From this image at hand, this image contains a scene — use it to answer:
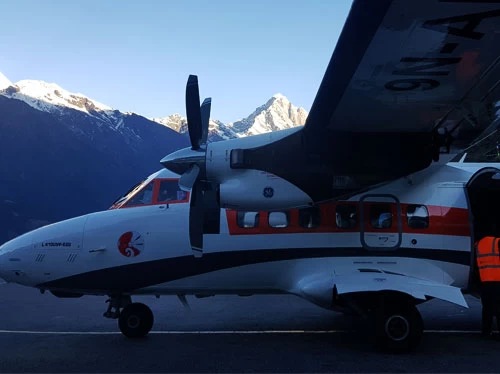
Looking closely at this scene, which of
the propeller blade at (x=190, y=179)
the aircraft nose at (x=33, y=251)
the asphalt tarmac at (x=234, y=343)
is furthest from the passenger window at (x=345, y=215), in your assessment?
the aircraft nose at (x=33, y=251)

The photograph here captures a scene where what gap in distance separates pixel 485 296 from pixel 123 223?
20.6 feet

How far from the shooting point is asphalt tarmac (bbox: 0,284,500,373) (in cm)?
657

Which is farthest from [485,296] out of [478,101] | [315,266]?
[478,101]

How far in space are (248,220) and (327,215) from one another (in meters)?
1.36

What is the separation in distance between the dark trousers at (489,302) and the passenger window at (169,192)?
5.38m

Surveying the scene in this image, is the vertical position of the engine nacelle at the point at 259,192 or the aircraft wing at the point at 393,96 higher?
the aircraft wing at the point at 393,96

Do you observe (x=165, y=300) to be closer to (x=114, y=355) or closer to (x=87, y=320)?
(x=87, y=320)

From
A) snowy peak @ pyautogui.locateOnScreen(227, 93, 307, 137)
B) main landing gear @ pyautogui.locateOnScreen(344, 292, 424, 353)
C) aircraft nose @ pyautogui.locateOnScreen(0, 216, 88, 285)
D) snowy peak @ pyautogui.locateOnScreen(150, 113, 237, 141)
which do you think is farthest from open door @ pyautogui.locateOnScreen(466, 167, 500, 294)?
snowy peak @ pyautogui.locateOnScreen(227, 93, 307, 137)

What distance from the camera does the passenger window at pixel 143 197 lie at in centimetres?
907

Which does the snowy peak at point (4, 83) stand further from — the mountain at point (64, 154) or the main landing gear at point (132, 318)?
the main landing gear at point (132, 318)

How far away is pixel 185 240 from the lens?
28.2 ft

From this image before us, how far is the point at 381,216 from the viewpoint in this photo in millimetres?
8555

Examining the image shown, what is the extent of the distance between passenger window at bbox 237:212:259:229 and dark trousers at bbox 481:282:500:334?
3.89 metres

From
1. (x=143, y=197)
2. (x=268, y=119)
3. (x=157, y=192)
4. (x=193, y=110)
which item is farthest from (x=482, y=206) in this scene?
(x=268, y=119)
